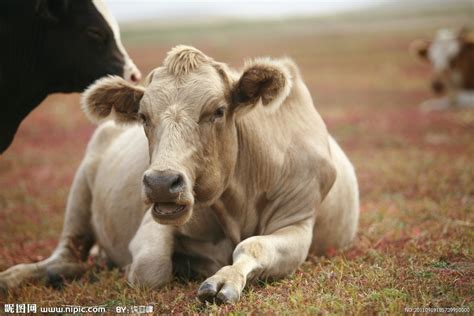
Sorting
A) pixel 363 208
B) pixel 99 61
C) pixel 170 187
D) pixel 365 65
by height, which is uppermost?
pixel 99 61

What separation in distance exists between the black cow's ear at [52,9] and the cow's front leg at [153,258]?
223 cm

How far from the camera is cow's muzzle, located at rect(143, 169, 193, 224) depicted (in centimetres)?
482

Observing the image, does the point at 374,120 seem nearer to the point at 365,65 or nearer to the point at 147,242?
the point at 147,242

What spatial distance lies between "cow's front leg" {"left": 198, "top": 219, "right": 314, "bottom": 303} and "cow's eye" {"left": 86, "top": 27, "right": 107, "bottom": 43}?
102 inches

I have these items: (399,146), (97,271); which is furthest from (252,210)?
(399,146)

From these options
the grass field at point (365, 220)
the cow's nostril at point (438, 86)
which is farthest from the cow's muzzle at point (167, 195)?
the cow's nostril at point (438, 86)

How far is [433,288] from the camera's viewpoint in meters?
5.00

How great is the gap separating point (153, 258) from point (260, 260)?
94 centimetres

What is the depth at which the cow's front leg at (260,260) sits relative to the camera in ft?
16.2

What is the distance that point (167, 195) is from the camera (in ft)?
15.9

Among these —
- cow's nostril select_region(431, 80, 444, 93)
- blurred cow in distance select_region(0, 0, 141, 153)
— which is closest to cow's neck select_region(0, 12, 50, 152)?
blurred cow in distance select_region(0, 0, 141, 153)

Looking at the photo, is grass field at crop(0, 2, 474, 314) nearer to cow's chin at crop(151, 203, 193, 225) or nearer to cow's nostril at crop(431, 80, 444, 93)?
cow's chin at crop(151, 203, 193, 225)

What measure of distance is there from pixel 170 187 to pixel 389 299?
5.15 feet

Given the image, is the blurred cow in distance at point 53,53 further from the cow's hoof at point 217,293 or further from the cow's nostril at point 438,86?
the cow's nostril at point 438,86
